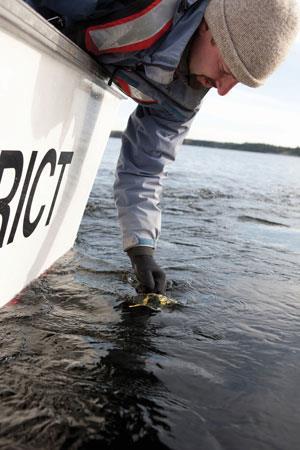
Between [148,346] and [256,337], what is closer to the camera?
[148,346]

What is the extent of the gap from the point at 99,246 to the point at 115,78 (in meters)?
1.37

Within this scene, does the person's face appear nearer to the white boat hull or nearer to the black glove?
the white boat hull

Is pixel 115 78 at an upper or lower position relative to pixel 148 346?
upper

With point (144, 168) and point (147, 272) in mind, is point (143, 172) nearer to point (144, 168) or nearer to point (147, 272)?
point (144, 168)

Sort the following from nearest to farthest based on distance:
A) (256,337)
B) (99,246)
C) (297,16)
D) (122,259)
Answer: (297,16) < (256,337) < (122,259) < (99,246)

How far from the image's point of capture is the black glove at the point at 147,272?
2293 millimetres

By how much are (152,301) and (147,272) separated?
0.14m

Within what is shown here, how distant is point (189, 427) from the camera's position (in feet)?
4.57

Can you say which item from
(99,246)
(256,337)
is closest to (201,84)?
(256,337)

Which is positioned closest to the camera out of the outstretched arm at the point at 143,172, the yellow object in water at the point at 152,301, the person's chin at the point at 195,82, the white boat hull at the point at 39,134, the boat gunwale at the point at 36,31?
the boat gunwale at the point at 36,31

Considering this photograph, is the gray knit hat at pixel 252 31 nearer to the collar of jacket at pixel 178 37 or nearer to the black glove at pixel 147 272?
the collar of jacket at pixel 178 37

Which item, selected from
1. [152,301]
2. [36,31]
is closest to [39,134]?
[36,31]

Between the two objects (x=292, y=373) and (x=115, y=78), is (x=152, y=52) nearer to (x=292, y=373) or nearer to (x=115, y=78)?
(x=115, y=78)

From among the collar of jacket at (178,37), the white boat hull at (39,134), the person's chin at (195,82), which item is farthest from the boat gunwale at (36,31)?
the person's chin at (195,82)
